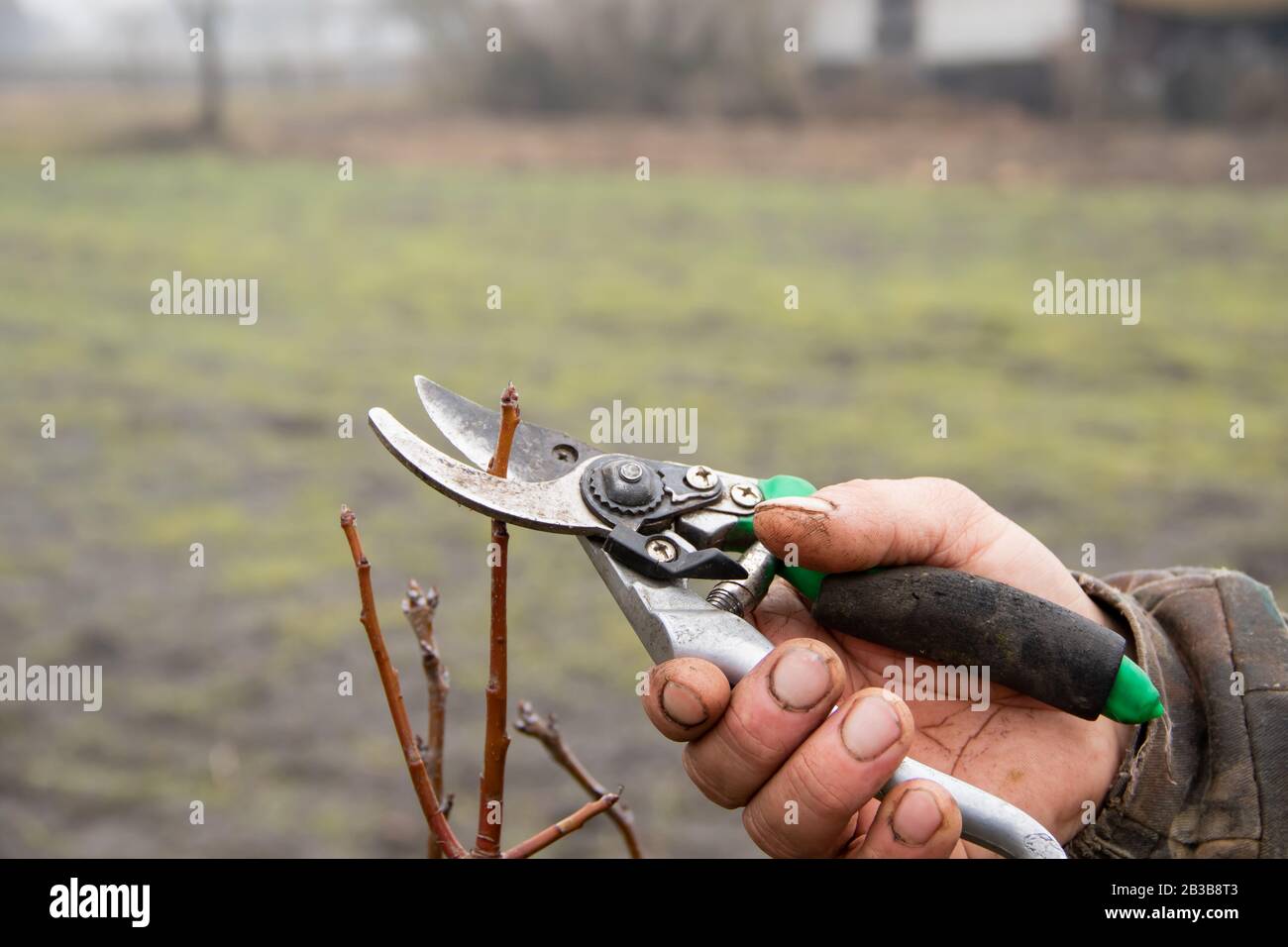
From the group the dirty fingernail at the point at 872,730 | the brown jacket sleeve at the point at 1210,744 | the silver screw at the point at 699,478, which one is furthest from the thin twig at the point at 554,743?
the brown jacket sleeve at the point at 1210,744

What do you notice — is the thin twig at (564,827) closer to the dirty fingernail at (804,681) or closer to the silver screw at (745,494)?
the dirty fingernail at (804,681)

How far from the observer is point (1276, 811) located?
1987 mm

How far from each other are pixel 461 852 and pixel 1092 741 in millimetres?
1233

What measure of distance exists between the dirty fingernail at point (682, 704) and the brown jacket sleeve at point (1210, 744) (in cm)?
81

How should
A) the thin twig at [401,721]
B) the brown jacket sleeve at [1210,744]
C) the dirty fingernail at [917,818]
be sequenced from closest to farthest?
the thin twig at [401,721]
the dirty fingernail at [917,818]
the brown jacket sleeve at [1210,744]

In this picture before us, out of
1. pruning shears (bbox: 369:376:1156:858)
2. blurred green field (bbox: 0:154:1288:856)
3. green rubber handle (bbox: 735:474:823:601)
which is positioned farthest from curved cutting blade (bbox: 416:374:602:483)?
blurred green field (bbox: 0:154:1288:856)

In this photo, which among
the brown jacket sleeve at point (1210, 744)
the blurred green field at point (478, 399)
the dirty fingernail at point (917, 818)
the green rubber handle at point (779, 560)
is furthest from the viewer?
the blurred green field at point (478, 399)

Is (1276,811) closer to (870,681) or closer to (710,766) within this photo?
(870,681)

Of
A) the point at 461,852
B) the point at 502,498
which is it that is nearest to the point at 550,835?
the point at 461,852

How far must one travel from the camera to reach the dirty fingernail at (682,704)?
6.05 ft

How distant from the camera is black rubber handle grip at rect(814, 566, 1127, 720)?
1.96 metres

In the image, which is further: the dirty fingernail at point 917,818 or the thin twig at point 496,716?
the dirty fingernail at point 917,818

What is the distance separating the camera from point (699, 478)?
7.15 ft

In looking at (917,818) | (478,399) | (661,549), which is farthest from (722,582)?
(478,399)
